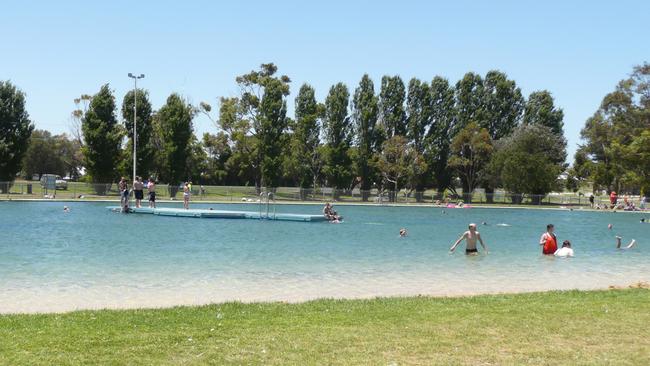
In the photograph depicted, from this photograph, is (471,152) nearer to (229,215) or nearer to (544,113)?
(544,113)

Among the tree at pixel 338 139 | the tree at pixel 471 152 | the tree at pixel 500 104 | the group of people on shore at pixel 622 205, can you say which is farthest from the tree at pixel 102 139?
the group of people on shore at pixel 622 205

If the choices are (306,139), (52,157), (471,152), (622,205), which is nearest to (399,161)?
(471,152)

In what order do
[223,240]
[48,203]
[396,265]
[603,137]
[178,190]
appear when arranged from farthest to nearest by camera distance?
[603,137] < [178,190] < [48,203] < [223,240] < [396,265]

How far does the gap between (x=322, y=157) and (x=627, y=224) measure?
42989mm

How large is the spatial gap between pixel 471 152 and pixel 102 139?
46063 mm

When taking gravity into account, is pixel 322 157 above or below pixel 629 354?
above

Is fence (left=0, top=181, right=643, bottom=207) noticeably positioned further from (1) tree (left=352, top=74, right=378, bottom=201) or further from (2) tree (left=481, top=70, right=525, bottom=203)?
(2) tree (left=481, top=70, right=525, bottom=203)

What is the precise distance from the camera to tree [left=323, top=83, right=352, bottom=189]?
260 ft

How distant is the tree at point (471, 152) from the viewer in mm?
78625

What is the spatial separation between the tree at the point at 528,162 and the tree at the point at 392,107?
13304 mm

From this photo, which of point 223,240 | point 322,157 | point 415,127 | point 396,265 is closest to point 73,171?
point 322,157

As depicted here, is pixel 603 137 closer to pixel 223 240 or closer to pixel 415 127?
pixel 415 127

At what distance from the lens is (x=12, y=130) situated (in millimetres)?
63719

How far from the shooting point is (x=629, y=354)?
6.74m
